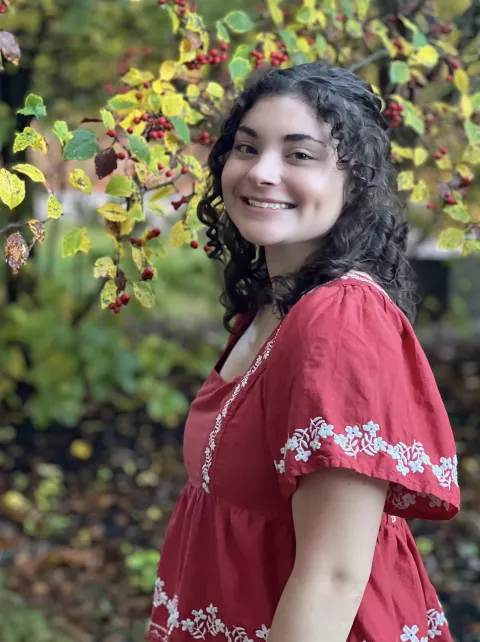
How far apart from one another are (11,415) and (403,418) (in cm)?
430

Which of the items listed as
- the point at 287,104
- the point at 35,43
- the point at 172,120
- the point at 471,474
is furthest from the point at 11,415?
the point at 287,104

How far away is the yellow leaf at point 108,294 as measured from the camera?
1.59 metres

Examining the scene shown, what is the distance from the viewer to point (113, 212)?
5.47 feet

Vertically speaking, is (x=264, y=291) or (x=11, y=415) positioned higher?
(x=264, y=291)

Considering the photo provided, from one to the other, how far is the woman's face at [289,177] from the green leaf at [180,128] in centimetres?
40

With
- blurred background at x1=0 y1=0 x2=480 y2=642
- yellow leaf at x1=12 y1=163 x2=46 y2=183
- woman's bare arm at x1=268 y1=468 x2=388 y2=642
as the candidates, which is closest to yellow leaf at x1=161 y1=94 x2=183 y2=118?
yellow leaf at x1=12 y1=163 x2=46 y2=183

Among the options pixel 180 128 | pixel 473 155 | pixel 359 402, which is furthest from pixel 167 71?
pixel 359 402

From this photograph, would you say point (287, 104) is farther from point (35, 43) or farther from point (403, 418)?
point (35, 43)

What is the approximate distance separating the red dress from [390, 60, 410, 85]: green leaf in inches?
36.4

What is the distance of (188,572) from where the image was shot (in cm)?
142

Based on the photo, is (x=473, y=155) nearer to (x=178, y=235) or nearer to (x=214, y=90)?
(x=214, y=90)

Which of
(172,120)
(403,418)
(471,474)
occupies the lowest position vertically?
(471,474)

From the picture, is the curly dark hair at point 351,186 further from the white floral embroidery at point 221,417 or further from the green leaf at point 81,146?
the green leaf at point 81,146

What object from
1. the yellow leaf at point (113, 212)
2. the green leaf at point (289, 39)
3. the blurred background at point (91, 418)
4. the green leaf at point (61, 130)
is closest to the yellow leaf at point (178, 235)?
the yellow leaf at point (113, 212)
